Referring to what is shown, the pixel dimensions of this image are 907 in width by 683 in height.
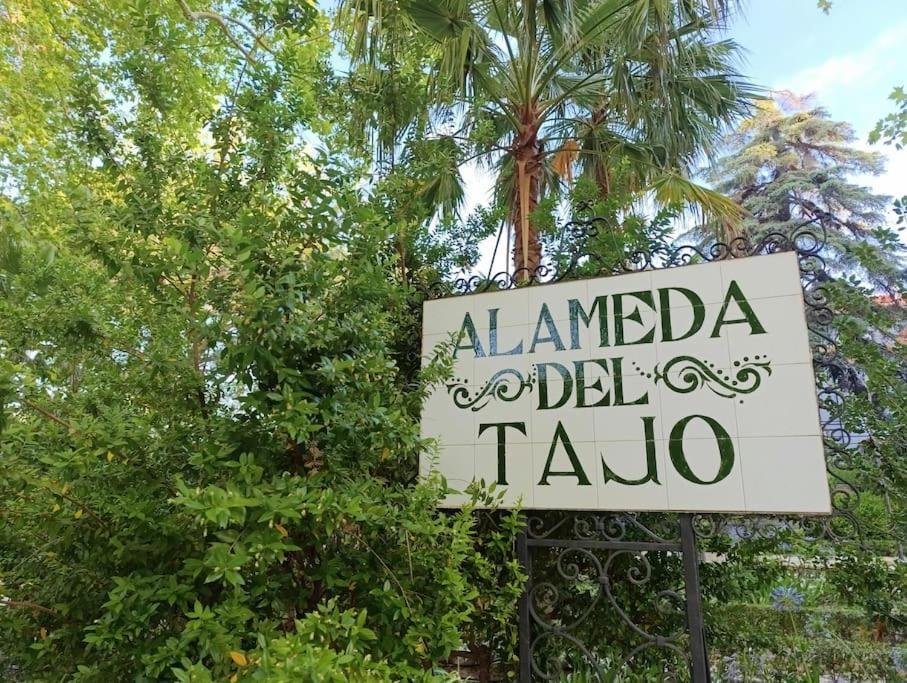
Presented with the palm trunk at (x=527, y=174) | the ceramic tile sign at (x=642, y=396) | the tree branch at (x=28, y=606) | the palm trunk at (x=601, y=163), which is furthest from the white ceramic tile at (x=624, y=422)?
the palm trunk at (x=601, y=163)

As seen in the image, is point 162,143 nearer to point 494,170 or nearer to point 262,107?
point 262,107

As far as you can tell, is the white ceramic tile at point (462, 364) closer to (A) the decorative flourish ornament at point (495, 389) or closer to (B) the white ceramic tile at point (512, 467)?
(A) the decorative flourish ornament at point (495, 389)

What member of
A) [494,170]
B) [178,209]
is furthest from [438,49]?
[178,209]

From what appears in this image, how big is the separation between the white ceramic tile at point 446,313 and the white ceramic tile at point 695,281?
916 millimetres

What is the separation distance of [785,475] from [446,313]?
1674mm

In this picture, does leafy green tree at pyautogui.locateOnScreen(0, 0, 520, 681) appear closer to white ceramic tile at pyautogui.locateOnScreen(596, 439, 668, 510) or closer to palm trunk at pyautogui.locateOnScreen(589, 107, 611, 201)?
white ceramic tile at pyautogui.locateOnScreen(596, 439, 668, 510)

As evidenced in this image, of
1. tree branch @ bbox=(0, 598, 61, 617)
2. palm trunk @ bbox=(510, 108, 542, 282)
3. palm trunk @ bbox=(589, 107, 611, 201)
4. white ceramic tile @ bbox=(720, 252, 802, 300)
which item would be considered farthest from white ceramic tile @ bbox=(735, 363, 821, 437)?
palm trunk @ bbox=(589, 107, 611, 201)

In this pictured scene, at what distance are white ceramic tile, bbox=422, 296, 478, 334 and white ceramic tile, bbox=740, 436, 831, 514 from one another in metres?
1.39

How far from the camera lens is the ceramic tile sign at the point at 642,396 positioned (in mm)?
2260

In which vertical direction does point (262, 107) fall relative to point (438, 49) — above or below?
below

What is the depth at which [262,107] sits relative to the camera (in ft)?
6.47

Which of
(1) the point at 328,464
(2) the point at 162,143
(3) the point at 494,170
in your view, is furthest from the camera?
(3) the point at 494,170

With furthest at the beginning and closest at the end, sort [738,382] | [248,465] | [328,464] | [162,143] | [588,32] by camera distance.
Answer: [588,32] → [738,382] → [162,143] → [328,464] → [248,465]

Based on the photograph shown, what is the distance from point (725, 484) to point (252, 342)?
6.15ft
